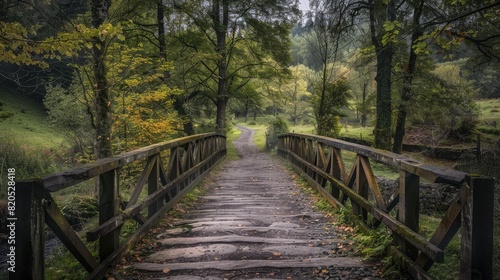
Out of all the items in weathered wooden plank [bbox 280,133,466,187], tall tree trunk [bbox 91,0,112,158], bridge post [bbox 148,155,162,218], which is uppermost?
tall tree trunk [bbox 91,0,112,158]

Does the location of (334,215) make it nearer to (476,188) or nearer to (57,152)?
(476,188)

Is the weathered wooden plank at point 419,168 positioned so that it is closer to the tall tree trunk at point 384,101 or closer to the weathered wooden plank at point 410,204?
the weathered wooden plank at point 410,204

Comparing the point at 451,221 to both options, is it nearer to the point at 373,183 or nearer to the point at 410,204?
the point at 410,204

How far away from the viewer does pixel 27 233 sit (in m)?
2.20

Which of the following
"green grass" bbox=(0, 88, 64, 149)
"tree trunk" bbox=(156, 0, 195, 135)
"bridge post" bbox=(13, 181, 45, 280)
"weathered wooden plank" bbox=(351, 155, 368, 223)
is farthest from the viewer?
"green grass" bbox=(0, 88, 64, 149)

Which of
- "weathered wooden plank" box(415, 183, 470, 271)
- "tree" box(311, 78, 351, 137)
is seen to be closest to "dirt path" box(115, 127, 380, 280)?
"weathered wooden plank" box(415, 183, 470, 271)

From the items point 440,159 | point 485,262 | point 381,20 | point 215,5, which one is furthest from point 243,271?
point 440,159

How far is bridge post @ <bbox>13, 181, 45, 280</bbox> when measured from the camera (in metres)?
2.17

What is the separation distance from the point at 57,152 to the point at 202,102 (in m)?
8.90

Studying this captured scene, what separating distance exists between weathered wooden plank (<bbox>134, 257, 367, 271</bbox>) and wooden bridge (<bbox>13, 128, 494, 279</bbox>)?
0.03 feet

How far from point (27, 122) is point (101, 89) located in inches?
1051

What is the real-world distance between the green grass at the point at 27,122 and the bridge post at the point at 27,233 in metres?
20.6

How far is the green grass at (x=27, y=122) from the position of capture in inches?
853

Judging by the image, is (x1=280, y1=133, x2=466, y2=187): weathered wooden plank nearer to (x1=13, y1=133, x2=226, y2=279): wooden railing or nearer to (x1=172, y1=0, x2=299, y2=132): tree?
(x1=13, y1=133, x2=226, y2=279): wooden railing
